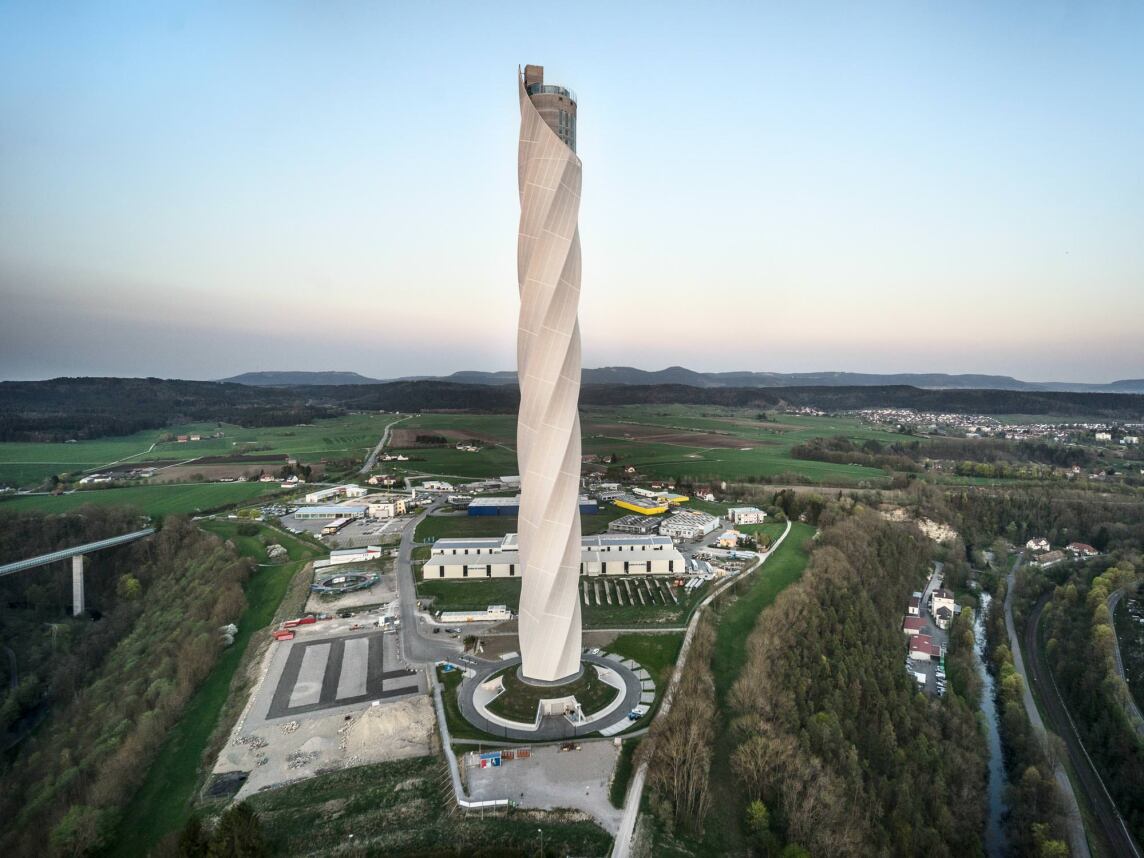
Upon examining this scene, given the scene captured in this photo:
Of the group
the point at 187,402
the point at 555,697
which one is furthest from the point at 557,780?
the point at 187,402

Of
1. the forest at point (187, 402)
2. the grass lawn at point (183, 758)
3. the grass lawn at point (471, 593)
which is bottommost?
the grass lawn at point (183, 758)

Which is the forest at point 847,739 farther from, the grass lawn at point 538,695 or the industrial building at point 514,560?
the industrial building at point 514,560

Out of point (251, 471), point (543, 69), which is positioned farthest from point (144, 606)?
point (543, 69)

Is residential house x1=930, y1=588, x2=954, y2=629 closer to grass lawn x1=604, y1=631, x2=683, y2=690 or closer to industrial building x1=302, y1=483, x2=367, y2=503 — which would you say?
grass lawn x1=604, y1=631, x2=683, y2=690

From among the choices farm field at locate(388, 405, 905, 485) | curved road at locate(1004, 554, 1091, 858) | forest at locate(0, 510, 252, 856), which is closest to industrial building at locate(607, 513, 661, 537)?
farm field at locate(388, 405, 905, 485)

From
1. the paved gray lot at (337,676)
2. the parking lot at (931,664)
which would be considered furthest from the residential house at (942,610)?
the paved gray lot at (337,676)

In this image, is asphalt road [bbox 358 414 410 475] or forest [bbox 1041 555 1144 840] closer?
forest [bbox 1041 555 1144 840]

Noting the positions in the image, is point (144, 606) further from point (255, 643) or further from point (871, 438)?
point (871, 438)
